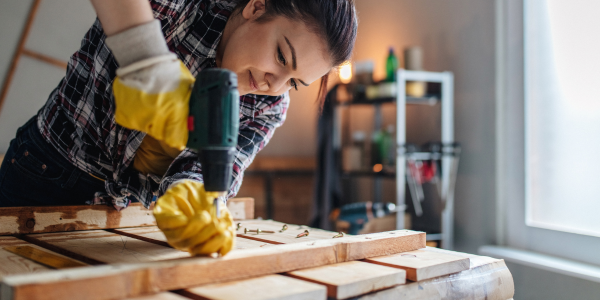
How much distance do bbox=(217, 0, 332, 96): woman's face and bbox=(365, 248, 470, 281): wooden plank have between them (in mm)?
436

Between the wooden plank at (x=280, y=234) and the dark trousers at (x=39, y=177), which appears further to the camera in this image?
the dark trousers at (x=39, y=177)

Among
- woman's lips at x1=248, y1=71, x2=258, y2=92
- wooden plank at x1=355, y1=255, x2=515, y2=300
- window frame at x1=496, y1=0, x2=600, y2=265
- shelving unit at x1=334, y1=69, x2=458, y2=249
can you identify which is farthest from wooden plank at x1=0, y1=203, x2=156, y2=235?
window frame at x1=496, y1=0, x2=600, y2=265

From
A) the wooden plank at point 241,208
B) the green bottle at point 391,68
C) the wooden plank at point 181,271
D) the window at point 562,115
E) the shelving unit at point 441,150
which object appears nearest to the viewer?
the wooden plank at point 181,271

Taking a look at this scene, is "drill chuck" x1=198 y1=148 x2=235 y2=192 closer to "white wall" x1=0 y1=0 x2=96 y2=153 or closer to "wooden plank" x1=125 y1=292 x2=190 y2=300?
"wooden plank" x1=125 y1=292 x2=190 y2=300

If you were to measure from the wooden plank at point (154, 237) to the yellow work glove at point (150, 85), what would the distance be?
0.30 meters

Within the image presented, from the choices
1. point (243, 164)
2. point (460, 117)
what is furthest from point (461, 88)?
point (243, 164)

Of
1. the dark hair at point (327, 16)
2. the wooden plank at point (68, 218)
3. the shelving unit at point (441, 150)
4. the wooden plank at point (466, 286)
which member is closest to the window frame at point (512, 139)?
the shelving unit at point (441, 150)

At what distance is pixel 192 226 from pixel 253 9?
0.55 meters

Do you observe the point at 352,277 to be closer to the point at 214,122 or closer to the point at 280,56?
the point at 214,122

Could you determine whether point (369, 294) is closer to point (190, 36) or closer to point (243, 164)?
point (243, 164)

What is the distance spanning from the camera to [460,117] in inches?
98.3

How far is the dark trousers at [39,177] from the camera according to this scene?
111 cm

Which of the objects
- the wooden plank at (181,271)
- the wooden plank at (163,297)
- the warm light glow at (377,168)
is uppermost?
the warm light glow at (377,168)

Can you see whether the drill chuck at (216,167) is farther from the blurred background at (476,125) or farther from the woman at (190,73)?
the blurred background at (476,125)
